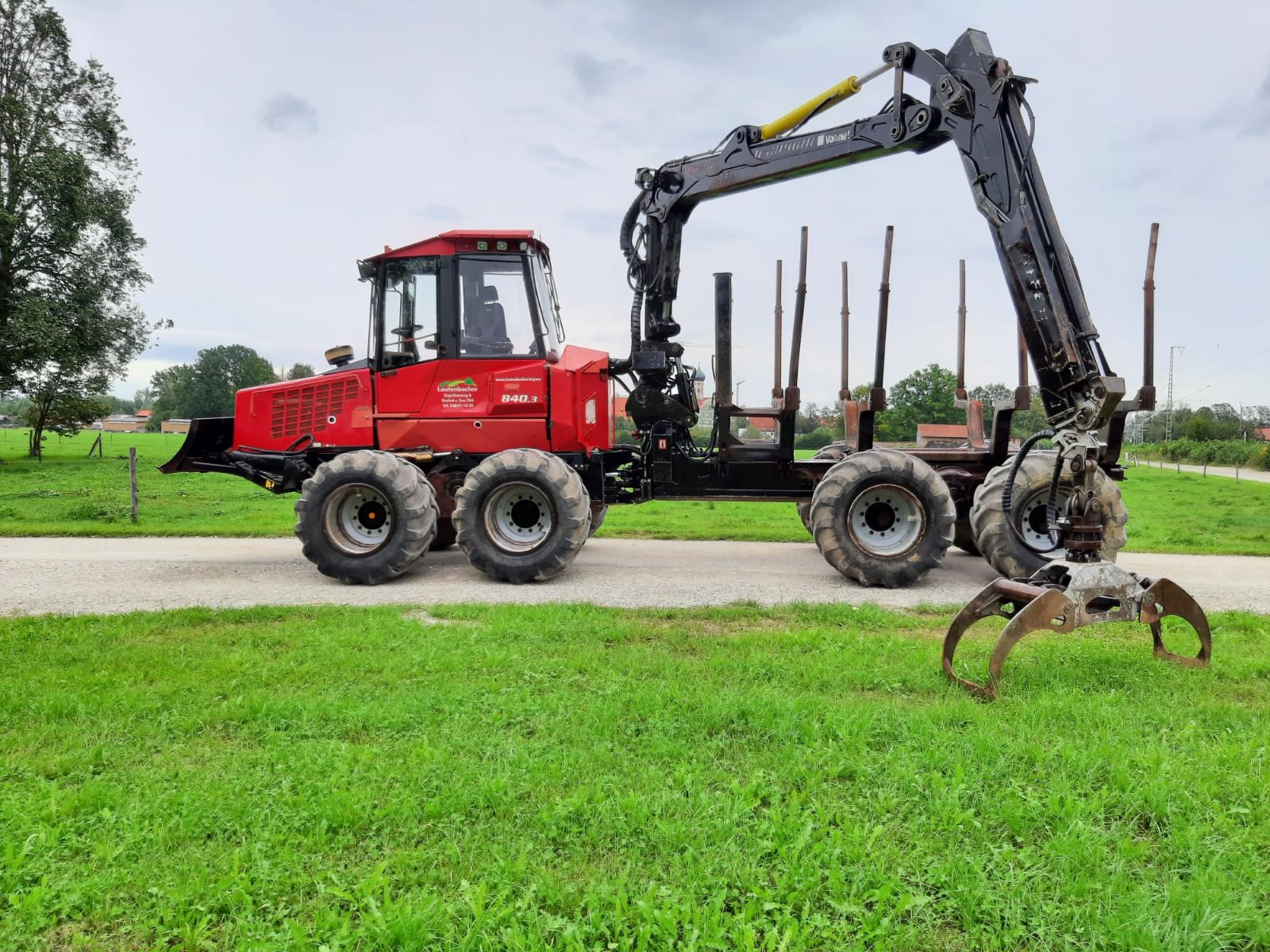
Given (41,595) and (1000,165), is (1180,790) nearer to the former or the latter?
(1000,165)

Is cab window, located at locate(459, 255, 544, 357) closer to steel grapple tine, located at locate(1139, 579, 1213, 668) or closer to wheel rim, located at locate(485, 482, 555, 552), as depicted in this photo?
wheel rim, located at locate(485, 482, 555, 552)

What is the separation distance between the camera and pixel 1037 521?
374 inches

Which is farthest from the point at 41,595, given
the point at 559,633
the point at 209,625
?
the point at 559,633

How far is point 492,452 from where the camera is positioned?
1013cm

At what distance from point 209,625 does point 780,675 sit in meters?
4.60

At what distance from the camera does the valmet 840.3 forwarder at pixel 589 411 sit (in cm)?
852

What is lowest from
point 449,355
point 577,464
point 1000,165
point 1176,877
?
point 1176,877

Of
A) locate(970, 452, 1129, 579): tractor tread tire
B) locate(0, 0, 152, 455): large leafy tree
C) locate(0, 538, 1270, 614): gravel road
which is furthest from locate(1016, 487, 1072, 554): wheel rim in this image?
locate(0, 0, 152, 455): large leafy tree

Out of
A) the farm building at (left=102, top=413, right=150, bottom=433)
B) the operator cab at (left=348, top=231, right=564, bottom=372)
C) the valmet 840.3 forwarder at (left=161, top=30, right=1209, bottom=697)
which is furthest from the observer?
the farm building at (left=102, top=413, right=150, bottom=433)

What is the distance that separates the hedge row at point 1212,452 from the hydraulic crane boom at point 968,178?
129ft

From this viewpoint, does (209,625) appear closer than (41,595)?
Yes

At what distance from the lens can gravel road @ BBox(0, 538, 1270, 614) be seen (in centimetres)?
815

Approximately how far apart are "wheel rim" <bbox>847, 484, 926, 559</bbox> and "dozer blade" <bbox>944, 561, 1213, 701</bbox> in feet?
11.6

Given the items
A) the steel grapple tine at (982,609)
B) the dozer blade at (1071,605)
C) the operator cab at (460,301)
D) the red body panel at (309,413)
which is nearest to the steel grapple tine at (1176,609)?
the dozer blade at (1071,605)
